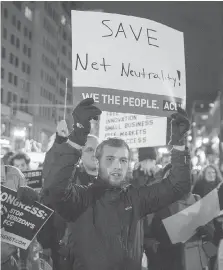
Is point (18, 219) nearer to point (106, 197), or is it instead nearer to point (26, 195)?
point (26, 195)

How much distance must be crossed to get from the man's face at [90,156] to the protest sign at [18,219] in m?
1.14

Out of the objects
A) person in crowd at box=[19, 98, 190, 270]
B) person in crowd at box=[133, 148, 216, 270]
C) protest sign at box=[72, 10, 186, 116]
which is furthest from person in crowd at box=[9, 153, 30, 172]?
person in crowd at box=[19, 98, 190, 270]

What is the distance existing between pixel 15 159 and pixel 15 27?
57.5 metres

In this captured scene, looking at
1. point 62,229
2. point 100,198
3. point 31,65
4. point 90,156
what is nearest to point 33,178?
point 90,156

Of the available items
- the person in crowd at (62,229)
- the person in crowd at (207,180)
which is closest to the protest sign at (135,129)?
the person in crowd at (62,229)

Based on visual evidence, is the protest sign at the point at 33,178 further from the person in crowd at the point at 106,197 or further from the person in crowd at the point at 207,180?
the person in crowd at the point at 207,180

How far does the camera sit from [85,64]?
495 centimetres

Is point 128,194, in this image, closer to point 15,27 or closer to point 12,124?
point 12,124

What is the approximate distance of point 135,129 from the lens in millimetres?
5785

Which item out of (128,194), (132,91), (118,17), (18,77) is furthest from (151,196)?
(18,77)

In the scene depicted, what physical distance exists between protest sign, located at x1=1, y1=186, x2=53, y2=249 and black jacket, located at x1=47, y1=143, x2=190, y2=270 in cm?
62

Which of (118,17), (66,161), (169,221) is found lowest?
(169,221)

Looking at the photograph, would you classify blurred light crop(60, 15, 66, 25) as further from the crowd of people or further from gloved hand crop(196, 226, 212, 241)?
the crowd of people

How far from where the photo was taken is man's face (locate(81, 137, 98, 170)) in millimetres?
4836
